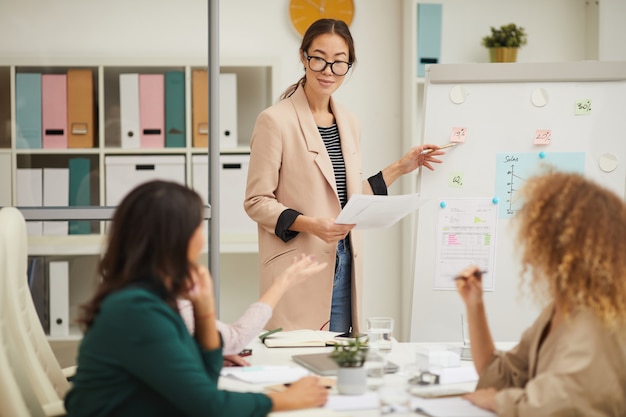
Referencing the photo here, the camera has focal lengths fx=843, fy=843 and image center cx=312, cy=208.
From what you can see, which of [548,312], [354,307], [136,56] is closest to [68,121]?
[136,56]

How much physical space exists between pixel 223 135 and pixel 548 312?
261cm

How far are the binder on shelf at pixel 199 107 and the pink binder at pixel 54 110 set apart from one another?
0.56 meters

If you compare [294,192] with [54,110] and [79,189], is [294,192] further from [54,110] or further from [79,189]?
[54,110]

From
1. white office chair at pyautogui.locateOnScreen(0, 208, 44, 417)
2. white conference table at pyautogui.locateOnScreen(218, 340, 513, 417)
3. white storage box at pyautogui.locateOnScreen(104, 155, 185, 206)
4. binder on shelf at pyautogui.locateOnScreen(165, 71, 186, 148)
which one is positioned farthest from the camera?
binder on shelf at pyautogui.locateOnScreen(165, 71, 186, 148)

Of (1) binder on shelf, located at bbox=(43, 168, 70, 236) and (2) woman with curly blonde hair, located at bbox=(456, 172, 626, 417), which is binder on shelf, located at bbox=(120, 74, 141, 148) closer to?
(1) binder on shelf, located at bbox=(43, 168, 70, 236)

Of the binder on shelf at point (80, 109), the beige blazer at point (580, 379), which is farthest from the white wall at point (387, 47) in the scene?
the beige blazer at point (580, 379)

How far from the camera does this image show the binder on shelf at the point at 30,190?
308 centimetres

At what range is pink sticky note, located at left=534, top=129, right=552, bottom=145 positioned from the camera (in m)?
3.09

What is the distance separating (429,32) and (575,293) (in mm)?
2877

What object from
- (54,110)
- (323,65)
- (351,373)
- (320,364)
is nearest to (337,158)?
(323,65)

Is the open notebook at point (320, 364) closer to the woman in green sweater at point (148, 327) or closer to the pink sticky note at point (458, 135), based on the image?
the woman in green sweater at point (148, 327)

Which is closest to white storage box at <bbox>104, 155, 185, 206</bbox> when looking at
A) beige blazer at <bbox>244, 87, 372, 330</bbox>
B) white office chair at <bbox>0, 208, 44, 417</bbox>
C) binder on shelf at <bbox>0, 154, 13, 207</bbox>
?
binder on shelf at <bbox>0, 154, 13, 207</bbox>

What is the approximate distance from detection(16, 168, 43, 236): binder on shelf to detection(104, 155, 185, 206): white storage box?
0.81 ft

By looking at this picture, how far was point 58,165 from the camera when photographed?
3.15m
